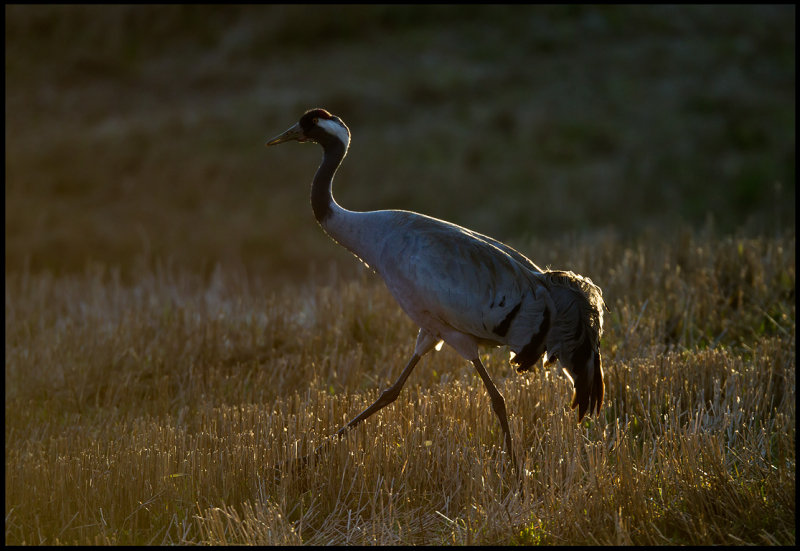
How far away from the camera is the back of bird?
5156 millimetres

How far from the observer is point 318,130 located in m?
5.75

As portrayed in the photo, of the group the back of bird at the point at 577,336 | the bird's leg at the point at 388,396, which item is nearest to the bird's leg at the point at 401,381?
the bird's leg at the point at 388,396

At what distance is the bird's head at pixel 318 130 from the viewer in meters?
5.71

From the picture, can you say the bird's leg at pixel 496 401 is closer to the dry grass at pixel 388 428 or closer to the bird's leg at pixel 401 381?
the dry grass at pixel 388 428

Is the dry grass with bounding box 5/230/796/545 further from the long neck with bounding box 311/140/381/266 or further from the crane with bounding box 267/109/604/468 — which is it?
the long neck with bounding box 311/140/381/266

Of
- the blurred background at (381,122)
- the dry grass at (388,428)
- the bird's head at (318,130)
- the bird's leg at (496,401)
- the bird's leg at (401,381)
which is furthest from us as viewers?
the blurred background at (381,122)

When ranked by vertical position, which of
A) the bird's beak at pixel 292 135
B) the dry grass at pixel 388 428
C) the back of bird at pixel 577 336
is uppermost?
the bird's beak at pixel 292 135

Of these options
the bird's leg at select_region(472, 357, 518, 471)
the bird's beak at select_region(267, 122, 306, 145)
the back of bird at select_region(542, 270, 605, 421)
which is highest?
the bird's beak at select_region(267, 122, 306, 145)

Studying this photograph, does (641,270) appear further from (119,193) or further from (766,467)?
(119,193)

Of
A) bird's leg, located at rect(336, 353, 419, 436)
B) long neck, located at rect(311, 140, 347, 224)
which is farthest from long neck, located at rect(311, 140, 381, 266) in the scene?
bird's leg, located at rect(336, 353, 419, 436)

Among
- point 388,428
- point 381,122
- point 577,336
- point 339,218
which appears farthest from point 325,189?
point 381,122

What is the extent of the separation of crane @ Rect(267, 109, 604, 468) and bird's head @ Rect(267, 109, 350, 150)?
2.18ft

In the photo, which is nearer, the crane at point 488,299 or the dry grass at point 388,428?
the dry grass at point 388,428

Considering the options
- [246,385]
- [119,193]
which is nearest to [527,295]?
[246,385]
